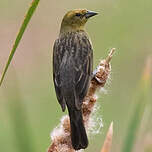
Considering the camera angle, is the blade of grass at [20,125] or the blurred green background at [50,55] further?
the blurred green background at [50,55]

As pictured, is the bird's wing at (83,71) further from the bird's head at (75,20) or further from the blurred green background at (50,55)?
the blurred green background at (50,55)

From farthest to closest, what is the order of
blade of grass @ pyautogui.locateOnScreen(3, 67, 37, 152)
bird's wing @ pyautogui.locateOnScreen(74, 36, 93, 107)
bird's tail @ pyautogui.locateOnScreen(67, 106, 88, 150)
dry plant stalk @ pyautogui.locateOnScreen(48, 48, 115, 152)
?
bird's wing @ pyautogui.locateOnScreen(74, 36, 93, 107) < bird's tail @ pyautogui.locateOnScreen(67, 106, 88, 150) < dry plant stalk @ pyautogui.locateOnScreen(48, 48, 115, 152) < blade of grass @ pyautogui.locateOnScreen(3, 67, 37, 152)

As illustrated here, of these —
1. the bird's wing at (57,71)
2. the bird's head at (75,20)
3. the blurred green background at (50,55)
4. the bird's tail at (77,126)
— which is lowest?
the blurred green background at (50,55)

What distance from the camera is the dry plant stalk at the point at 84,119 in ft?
10.4

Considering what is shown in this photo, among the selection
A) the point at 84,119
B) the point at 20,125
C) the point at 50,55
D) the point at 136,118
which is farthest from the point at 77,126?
the point at 50,55

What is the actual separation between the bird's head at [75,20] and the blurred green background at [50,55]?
2.10 metres

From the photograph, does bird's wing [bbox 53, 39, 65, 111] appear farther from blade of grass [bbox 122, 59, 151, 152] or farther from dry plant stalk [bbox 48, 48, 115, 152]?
blade of grass [bbox 122, 59, 151, 152]

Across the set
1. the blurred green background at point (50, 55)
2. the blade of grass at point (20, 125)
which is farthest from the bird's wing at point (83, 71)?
the blurred green background at point (50, 55)

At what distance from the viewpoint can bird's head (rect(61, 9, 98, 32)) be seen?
16.2 ft

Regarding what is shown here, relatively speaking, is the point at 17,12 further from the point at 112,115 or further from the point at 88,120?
the point at 88,120

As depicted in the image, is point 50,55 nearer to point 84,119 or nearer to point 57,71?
point 57,71

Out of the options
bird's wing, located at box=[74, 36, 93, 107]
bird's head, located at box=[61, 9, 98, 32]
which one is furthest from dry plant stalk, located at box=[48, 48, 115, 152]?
bird's head, located at box=[61, 9, 98, 32]

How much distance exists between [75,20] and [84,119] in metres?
1.60

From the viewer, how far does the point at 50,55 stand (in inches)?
384
